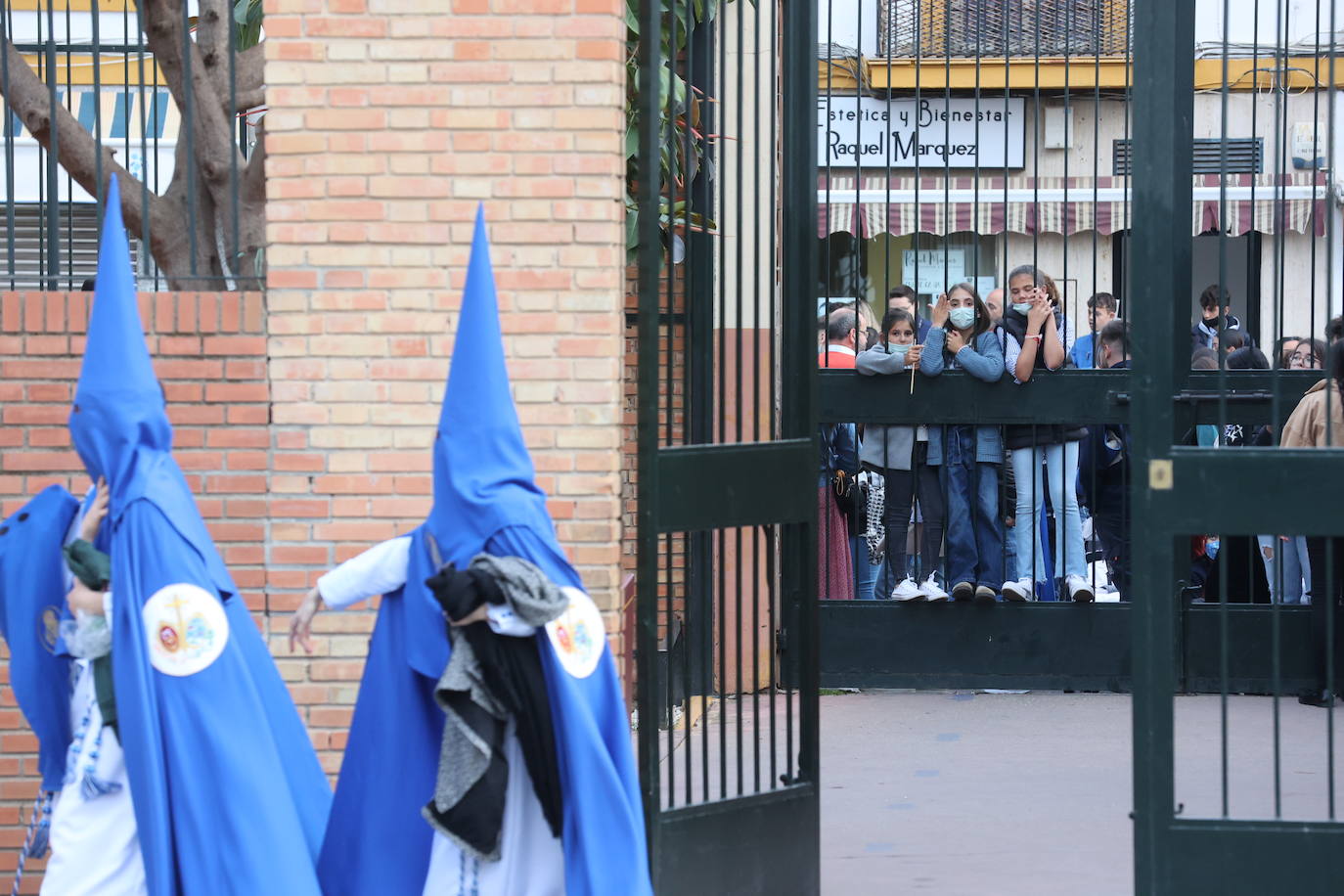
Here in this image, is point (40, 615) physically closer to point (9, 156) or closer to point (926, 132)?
point (9, 156)

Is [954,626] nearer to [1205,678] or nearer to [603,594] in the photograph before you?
[1205,678]

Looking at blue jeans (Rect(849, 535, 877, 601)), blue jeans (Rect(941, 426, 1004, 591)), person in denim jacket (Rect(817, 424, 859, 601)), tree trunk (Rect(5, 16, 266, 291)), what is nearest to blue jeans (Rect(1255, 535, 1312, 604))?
blue jeans (Rect(941, 426, 1004, 591))

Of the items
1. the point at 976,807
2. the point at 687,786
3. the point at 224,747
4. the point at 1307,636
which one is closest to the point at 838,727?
the point at 976,807

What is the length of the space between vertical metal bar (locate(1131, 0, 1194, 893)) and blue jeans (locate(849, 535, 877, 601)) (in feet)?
14.6

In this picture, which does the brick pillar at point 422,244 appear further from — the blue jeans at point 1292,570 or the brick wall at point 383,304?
the blue jeans at point 1292,570

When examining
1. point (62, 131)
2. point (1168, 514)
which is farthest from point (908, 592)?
point (62, 131)

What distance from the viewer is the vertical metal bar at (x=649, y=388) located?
479cm

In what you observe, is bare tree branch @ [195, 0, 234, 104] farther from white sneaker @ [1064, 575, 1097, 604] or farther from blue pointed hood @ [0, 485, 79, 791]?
white sneaker @ [1064, 575, 1097, 604]

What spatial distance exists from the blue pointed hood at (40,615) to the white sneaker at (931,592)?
5199 mm

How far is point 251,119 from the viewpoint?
8016mm

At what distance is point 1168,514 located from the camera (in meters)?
4.65

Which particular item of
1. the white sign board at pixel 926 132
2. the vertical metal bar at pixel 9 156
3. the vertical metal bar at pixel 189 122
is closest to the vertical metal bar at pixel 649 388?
the vertical metal bar at pixel 189 122

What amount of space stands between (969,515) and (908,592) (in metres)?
0.51

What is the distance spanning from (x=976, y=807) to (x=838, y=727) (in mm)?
1517
